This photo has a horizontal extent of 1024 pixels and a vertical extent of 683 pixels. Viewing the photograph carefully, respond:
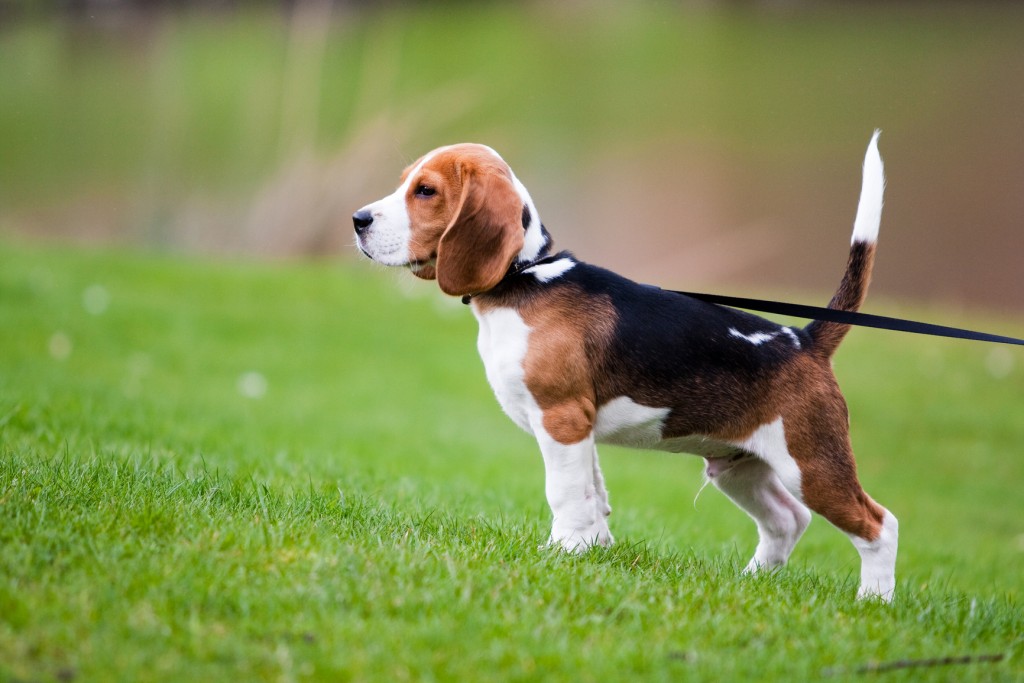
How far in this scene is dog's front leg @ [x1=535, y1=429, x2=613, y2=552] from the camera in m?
4.16

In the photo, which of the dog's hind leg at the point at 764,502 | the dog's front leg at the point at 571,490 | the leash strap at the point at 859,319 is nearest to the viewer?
the dog's front leg at the point at 571,490

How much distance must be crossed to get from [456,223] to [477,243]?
12 centimetres

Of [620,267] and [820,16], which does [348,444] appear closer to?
[620,267]

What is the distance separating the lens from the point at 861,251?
4547mm

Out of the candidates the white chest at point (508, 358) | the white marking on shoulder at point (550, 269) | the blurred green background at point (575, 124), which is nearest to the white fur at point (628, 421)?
the white chest at point (508, 358)

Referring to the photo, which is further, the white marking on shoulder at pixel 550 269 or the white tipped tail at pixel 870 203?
the white tipped tail at pixel 870 203

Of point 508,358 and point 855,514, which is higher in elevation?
point 508,358

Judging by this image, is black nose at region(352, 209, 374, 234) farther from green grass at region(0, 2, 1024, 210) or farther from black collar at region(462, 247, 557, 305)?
green grass at region(0, 2, 1024, 210)

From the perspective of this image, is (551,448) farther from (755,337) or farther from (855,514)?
(855,514)

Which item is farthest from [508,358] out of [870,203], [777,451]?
[870,203]

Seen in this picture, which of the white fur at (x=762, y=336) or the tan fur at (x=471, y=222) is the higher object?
the tan fur at (x=471, y=222)

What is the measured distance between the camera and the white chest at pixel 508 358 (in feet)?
13.7

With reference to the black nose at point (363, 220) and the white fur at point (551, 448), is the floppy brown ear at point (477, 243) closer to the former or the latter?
the white fur at point (551, 448)

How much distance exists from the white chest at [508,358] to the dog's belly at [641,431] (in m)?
0.33
